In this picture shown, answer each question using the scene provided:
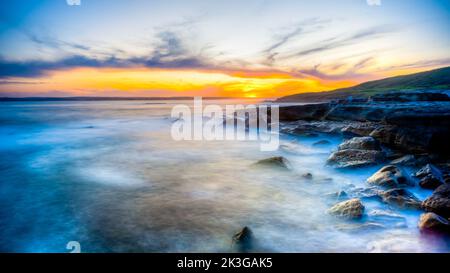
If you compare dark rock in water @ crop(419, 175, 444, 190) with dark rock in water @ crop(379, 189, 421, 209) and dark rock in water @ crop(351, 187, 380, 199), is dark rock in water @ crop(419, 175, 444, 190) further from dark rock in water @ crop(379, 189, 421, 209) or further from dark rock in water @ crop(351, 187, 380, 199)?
dark rock in water @ crop(351, 187, 380, 199)

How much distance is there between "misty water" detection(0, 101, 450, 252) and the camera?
3865 millimetres

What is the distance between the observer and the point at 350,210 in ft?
14.5

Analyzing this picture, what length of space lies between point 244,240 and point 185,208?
1.63m

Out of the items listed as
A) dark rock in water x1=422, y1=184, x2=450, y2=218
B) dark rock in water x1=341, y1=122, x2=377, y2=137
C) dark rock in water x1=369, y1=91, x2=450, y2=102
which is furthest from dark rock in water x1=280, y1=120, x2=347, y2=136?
dark rock in water x1=422, y1=184, x2=450, y2=218

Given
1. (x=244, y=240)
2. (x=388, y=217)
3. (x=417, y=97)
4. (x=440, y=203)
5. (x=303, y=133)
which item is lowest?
(x=244, y=240)

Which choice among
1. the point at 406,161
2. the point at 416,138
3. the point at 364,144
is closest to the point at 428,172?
the point at 406,161

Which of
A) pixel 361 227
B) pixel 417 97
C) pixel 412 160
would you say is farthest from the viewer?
pixel 417 97

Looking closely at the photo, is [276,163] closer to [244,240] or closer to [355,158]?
[355,158]

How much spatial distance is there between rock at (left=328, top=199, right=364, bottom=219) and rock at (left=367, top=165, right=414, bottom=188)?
1.62 metres

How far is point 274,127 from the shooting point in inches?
643

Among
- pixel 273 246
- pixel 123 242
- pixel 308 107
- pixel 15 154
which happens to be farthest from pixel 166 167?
pixel 308 107

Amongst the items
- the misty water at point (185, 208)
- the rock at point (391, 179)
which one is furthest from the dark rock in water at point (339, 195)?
the rock at point (391, 179)

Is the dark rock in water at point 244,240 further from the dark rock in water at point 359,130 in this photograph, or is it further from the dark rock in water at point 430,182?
the dark rock in water at point 359,130
